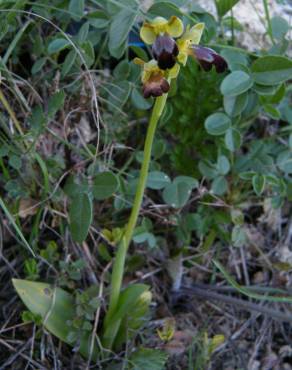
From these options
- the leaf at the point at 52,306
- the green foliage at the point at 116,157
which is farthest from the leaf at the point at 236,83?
the leaf at the point at 52,306

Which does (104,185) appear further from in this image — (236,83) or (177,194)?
(236,83)

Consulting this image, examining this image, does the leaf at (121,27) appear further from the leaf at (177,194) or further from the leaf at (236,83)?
the leaf at (177,194)

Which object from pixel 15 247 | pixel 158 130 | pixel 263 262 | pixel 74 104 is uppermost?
pixel 74 104

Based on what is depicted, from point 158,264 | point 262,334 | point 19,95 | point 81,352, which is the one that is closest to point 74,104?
point 19,95

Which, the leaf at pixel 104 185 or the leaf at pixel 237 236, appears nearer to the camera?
the leaf at pixel 104 185

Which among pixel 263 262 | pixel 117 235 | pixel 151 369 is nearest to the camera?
pixel 151 369

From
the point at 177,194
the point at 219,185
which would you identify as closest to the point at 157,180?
the point at 177,194

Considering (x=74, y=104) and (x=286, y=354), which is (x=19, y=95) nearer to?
(x=74, y=104)
